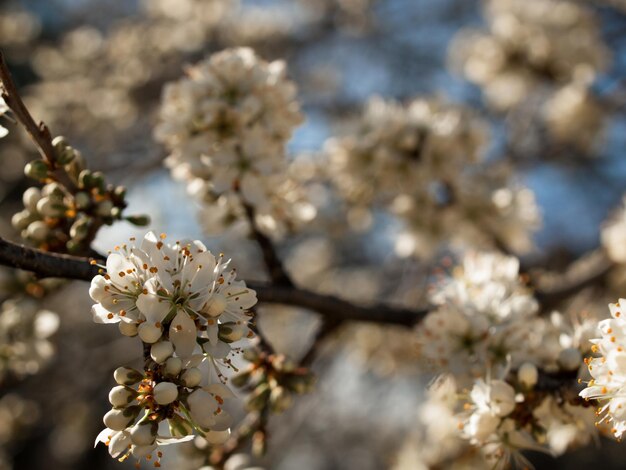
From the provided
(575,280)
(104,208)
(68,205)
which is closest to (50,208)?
(68,205)

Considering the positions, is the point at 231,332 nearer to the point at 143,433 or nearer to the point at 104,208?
the point at 143,433

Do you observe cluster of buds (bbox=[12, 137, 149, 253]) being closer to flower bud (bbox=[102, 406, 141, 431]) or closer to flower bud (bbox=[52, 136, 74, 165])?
flower bud (bbox=[52, 136, 74, 165])

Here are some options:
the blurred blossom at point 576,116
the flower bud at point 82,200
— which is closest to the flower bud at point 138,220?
the flower bud at point 82,200

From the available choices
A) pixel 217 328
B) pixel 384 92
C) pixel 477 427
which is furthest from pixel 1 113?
pixel 384 92

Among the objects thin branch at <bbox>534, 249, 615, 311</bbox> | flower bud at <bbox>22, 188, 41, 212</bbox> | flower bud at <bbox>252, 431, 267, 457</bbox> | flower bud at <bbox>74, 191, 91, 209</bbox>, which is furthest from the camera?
thin branch at <bbox>534, 249, 615, 311</bbox>

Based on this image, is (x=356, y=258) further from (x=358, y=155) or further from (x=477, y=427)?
(x=477, y=427)

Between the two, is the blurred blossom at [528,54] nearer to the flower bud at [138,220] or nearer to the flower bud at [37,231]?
the flower bud at [138,220]

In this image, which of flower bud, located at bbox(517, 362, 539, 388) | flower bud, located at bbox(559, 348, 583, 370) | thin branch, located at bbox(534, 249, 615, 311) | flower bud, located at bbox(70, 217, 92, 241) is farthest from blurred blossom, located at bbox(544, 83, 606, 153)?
flower bud, located at bbox(70, 217, 92, 241)
